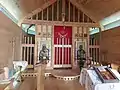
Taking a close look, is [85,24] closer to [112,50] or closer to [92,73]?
[112,50]

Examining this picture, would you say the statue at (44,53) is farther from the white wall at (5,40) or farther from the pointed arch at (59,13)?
the white wall at (5,40)

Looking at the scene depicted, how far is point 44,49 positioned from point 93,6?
11.2ft

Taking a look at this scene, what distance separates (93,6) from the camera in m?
8.32

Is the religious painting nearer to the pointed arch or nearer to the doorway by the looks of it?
the doorway

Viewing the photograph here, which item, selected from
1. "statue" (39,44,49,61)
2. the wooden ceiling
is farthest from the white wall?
"statue" (39,44,49,61)

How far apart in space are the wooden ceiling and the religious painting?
6.02 ft

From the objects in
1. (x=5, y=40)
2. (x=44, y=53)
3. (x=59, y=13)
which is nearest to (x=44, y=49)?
(x=44, y=53)

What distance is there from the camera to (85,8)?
931 centimetres

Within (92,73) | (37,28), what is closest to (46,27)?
(37,28)

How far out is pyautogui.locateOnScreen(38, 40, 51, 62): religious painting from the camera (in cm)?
905

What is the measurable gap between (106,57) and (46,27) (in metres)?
3.61

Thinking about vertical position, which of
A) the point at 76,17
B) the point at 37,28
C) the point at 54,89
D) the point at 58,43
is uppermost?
the point at 76,17

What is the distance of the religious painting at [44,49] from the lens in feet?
29.7

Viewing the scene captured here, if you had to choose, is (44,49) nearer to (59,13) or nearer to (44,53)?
(44,53)
